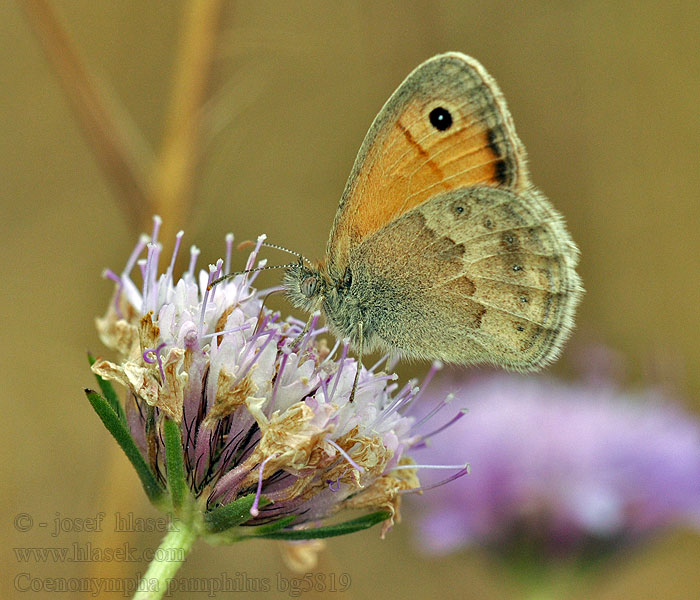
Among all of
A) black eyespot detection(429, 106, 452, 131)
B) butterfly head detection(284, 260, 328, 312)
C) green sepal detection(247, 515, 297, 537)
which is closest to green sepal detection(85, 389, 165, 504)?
green sepal detection(247, 515, 297, 537)

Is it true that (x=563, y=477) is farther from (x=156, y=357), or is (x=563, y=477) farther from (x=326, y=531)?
(x=156, y=357)

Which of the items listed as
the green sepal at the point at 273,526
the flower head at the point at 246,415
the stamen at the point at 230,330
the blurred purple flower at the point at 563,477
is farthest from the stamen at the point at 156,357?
the blurred purple flower at the point at 563,477

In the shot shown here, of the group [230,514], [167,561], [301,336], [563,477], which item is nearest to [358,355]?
[301,336]

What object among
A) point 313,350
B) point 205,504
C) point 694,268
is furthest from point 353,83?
point 205,504

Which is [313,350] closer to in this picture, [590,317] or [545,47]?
[590,317]

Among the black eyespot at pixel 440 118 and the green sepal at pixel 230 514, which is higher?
the black eyespot at pixel 440 118

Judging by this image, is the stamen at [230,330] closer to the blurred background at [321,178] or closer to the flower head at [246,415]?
the flower head at [246,415]

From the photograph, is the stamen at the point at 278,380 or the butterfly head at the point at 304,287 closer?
the stamen at the point at 278,380

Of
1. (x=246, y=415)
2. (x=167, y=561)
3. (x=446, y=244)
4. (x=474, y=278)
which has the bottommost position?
(x=167, y=561)
